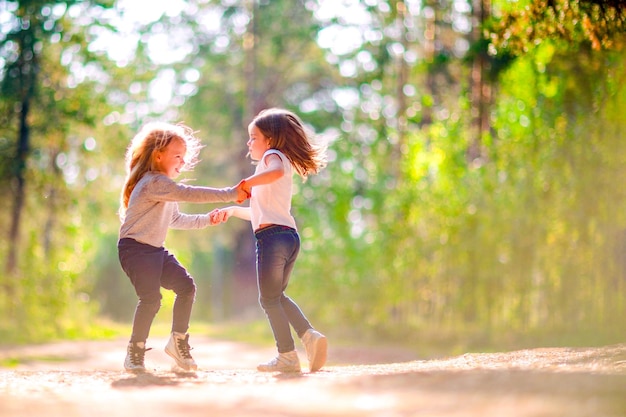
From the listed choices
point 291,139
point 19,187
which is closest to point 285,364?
point 291,139

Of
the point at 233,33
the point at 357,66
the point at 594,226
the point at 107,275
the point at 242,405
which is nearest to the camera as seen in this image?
the point at 242,405

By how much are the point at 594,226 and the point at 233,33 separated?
43.3 feet

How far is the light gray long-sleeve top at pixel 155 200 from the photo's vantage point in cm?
537

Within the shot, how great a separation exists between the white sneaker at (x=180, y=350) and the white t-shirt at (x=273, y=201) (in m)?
0.87

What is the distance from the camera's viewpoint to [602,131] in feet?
36.6

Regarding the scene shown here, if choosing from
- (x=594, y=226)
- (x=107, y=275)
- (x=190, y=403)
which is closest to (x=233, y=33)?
(x=107, y=275)

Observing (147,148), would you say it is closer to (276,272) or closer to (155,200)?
(155,200)

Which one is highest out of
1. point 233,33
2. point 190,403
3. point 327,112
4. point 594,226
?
point 233,33

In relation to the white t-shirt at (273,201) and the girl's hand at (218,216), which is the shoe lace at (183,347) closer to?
the girl's hand at (218,216)

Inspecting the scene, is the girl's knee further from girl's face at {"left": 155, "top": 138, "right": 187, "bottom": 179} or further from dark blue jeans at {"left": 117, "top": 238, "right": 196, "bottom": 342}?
girl's face at {"left": 155, "top": 138, "right": 187, "bottom": 179}

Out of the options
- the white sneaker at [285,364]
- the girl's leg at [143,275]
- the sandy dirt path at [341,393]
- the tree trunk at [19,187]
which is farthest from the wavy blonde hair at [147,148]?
the tree trunk at [19,187]

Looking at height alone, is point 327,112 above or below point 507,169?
above

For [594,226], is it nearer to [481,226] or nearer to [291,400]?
[481,226]

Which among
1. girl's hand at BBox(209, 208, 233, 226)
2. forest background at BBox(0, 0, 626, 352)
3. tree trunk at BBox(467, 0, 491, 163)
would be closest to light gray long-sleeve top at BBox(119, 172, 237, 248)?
girl's hand at BBox(209, 208, 233, 226)
